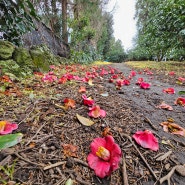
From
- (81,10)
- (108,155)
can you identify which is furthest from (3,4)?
(81,10)

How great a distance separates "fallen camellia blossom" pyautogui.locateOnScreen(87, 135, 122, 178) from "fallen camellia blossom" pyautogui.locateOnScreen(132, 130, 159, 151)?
211mm

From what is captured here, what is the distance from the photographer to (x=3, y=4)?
177 cm

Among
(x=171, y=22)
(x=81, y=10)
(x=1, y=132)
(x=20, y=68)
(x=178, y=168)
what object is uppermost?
(x=81, y=10)

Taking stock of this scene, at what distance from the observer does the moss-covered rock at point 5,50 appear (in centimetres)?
238

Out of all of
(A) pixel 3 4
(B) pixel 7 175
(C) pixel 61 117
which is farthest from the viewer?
(A) pixel 3 4

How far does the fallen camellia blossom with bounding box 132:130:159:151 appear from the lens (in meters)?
0.81

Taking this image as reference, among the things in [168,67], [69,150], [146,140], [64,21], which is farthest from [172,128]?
[64,21]

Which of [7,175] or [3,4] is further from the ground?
[3,4]

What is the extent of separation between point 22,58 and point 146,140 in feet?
8.04

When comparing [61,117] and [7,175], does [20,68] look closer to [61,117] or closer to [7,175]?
[61,117]

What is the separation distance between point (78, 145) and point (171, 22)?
217 inches

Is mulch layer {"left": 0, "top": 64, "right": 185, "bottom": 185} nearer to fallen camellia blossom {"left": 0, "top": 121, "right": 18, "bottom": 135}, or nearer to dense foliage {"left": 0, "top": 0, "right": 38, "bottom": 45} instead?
fallen camellia blossom {"left": 0, "top": 121, "right": 18, "bottom": 135}

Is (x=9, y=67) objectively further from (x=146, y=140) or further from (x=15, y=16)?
(x=146, y=140)

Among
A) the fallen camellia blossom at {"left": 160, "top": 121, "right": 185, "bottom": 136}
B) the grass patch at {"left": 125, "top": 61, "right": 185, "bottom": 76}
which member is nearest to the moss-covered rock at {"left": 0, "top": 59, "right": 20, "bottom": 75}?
the fallen camellia blossom at {"left": 160, "top": 121, "right": 185, "bottom": 136}
